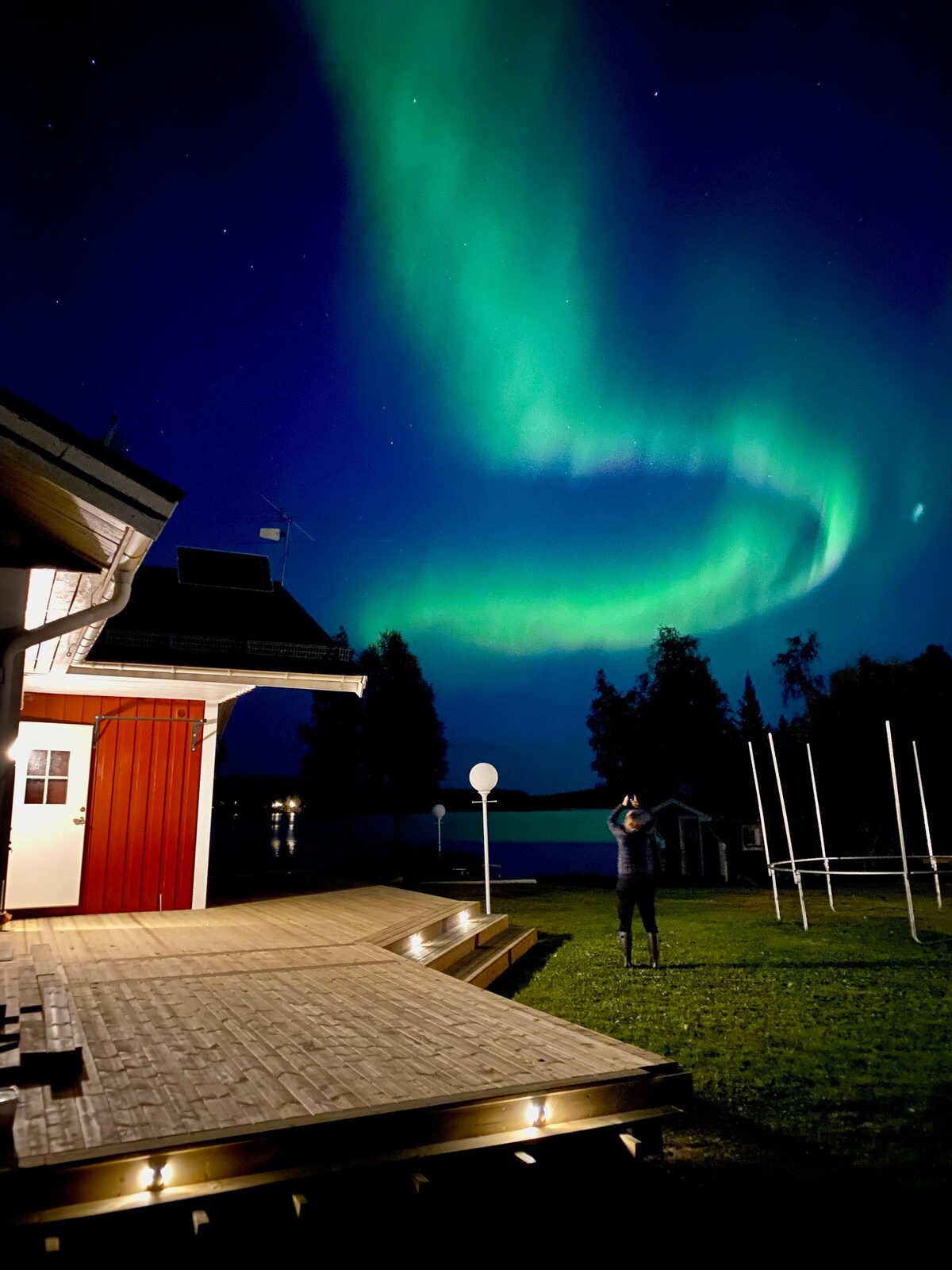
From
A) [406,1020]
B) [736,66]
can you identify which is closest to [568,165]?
[736,66]

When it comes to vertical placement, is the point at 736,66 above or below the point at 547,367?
above

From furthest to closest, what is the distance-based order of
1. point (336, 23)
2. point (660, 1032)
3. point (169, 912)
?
1. point (336, 23)
2. point (169, 912)
3. point (660, 1032)

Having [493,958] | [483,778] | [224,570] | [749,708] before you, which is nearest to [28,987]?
[493,958]

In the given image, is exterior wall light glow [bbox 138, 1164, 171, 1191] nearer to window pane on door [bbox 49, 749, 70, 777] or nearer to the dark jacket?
the dark jacket

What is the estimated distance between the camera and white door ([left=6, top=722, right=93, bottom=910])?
31.7 feet

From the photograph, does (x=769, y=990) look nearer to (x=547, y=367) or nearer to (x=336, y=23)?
(x=336, y=23)

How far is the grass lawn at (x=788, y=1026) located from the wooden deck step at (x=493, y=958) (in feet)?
0.68

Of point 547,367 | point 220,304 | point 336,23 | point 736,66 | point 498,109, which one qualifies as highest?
point 220,304

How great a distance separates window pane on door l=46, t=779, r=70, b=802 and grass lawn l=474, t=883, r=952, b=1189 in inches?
254

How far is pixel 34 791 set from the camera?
387 inches

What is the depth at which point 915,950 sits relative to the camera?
10172 millimetres

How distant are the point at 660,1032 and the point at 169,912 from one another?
23.2ft

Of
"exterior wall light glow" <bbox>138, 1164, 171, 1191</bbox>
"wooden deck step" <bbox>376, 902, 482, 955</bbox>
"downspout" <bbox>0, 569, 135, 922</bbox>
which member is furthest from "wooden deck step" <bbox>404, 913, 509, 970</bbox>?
"exterior wall light glow" <bbox>138, 1164, 171, 1191</bbox>

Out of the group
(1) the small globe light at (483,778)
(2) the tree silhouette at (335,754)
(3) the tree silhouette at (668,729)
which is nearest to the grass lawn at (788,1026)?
(1) the small globe light at (483,778)
